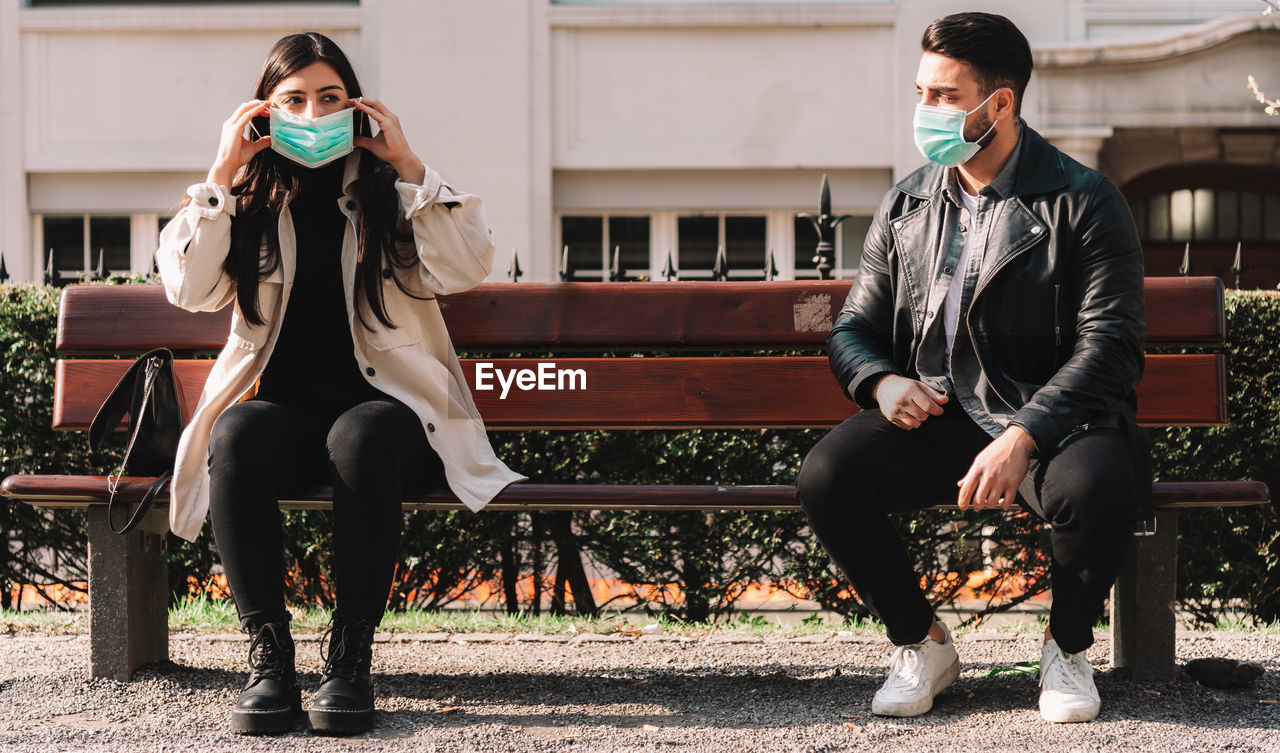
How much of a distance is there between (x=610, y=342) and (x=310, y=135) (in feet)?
3.31

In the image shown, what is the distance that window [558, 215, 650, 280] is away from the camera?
1127 centimetres

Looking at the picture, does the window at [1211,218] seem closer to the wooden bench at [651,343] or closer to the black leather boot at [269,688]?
the wooden bench at [651,343]

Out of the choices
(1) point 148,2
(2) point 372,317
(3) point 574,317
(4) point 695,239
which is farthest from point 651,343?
(1) point 148,2

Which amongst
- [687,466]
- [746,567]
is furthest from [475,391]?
[746,567]

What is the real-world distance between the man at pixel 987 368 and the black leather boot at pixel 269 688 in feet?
4.04

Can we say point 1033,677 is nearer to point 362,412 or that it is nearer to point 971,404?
point 971,404

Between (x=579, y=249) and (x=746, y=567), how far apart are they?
7180mm

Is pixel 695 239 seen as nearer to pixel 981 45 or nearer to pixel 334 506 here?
pixel 981 45

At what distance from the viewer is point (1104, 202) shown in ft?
9.54

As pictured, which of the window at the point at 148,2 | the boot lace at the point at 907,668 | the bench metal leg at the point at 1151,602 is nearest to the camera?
the boot lace at the point at 907,668

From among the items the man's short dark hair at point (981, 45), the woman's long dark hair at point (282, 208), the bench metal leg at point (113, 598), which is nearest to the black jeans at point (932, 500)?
the man's short dark hair at point (981, 45)

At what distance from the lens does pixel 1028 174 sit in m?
3.01

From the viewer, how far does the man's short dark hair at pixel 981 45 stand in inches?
119

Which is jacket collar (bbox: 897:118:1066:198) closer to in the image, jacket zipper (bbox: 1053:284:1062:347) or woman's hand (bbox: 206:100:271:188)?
jacket zipper (bbox: 1053:284:1062:347)
